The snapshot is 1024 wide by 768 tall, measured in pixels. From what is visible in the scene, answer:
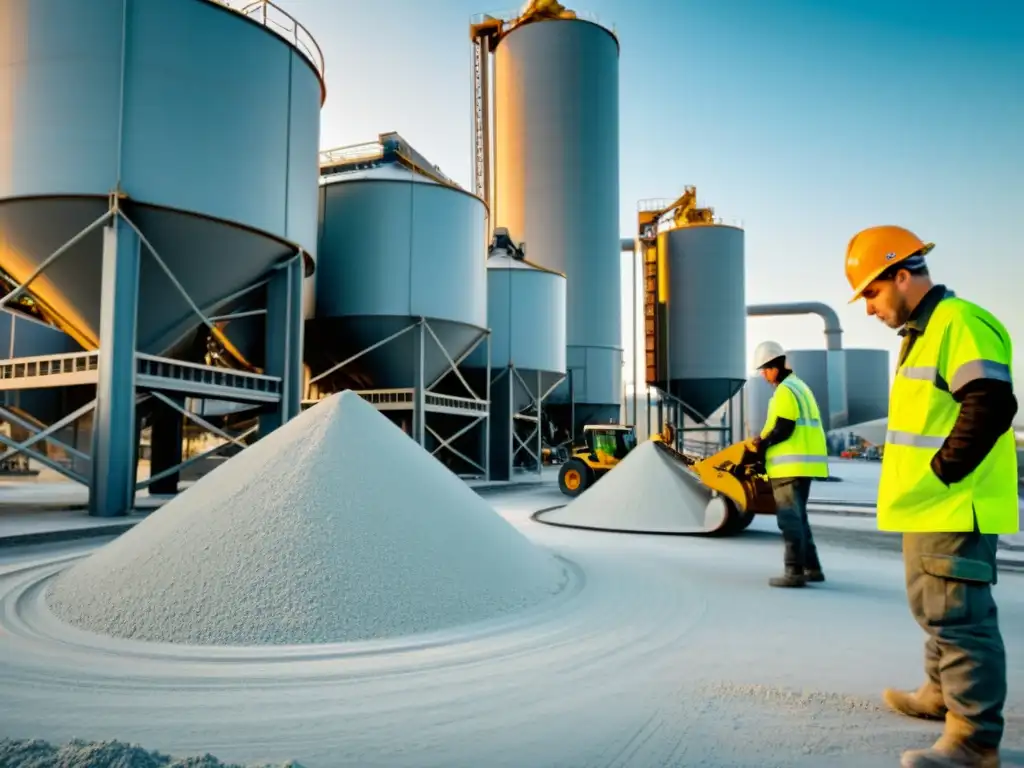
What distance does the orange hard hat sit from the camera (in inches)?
97.8

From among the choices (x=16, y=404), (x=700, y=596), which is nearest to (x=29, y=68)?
(x=700, y=596)

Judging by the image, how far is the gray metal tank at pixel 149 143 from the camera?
8.75 meters

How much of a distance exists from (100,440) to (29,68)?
4.79 m

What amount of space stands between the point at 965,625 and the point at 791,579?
2.88 m

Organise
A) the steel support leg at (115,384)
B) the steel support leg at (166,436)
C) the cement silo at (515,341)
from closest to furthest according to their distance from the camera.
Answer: the steel support leg at (115,384) < the steel support leg at (166,436) < the cement silo at (515,341)

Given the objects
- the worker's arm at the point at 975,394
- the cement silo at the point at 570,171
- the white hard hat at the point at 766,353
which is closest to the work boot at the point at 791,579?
the white hard hat at the point at 766,353

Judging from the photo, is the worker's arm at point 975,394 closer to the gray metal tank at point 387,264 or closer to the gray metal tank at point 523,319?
the gray metal tank at point 387,264

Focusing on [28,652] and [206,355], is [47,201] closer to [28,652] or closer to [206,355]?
[206,355]

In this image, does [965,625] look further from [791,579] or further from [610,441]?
[610,441]

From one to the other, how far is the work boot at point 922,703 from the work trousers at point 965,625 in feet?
1.09

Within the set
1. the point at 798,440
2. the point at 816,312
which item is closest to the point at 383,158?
the point at 798,440

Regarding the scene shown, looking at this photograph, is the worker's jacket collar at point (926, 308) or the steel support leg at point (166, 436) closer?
the worker's jacket collar at point (926, 308)

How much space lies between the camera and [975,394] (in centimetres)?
214

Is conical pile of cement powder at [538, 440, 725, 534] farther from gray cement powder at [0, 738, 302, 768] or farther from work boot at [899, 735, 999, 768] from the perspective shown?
gray cement powder at [0, 738, 302, 768]
